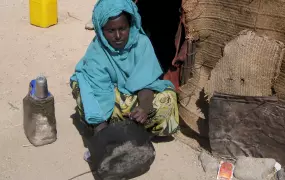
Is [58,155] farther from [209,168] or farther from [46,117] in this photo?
[209,168]

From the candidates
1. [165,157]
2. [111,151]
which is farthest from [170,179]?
[111,151]

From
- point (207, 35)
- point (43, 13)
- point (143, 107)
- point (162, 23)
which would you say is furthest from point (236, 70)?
point (43, 13)

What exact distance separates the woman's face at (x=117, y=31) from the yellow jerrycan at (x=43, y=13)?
9.42ft

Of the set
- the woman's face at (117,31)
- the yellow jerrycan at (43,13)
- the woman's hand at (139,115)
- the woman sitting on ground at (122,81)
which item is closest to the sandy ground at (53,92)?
the yellow jerrycan at (43,13)

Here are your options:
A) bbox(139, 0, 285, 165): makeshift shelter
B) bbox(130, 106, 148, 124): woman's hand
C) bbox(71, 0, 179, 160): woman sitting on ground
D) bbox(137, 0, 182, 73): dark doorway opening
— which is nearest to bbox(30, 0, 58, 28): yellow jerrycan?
bbox(137, 0, 182, 73): dark doorway opening

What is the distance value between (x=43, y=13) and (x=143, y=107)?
3099 millimetres

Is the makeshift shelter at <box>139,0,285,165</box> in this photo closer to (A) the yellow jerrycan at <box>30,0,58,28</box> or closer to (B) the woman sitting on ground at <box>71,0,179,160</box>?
(B) the woman sitting on ground at <box>71,0,179,160</box>

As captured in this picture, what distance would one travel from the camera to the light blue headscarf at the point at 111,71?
3.23 m

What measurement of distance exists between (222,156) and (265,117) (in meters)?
0.48

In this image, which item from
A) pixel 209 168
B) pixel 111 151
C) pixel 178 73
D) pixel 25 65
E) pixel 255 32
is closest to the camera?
pixel 111 151

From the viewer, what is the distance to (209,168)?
10.9 ft

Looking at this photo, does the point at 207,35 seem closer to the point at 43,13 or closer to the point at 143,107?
the point at 143,107

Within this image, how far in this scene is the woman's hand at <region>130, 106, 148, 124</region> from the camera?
314 cm

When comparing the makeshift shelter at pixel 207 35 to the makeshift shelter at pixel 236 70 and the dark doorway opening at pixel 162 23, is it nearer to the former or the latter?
the makeshift shelter at pixel 236 70
